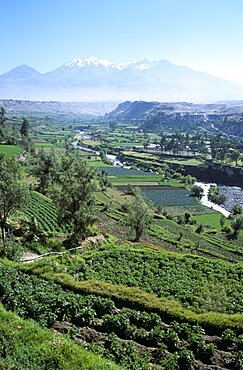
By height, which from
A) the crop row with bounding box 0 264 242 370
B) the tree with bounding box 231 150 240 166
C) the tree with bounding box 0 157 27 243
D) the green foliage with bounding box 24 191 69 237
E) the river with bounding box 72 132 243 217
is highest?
the tree with bounding box 0 157 27 243

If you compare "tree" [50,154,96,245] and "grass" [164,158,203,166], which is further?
"grass" [164,158,203,166]

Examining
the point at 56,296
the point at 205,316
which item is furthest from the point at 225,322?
the point at 56,296

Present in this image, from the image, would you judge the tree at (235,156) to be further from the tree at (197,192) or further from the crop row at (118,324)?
the crop row at (118,324)

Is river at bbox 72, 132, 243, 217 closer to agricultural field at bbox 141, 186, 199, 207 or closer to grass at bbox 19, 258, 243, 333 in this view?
agricultural field at bbox 141, 186, 199, 207

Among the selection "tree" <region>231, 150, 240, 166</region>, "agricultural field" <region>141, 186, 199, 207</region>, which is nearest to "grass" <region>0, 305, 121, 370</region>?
"agricultural field" <region>141, 186, 199, 207</region>

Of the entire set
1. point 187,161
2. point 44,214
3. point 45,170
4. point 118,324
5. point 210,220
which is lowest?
point 210,220

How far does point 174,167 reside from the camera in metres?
164

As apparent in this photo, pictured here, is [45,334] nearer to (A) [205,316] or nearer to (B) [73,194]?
(A) [205,316]

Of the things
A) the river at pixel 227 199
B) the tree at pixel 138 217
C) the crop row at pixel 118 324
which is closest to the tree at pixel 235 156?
the river at pixel 227 199

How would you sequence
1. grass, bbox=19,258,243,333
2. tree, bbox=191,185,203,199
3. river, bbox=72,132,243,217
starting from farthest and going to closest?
tree, bbox=191,185,203,199 → river, bbox=72,132,243,217 → grass, bbox=19,258,243,333

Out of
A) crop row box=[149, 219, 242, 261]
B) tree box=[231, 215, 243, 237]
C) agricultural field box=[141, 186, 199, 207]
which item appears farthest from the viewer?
agricultural field box=[141, 186, 199, 207]

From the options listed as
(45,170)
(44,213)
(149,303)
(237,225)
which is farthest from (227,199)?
(149,303)

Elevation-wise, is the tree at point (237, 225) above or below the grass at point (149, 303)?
below

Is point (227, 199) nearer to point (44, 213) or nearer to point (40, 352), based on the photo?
point (44, 213)
